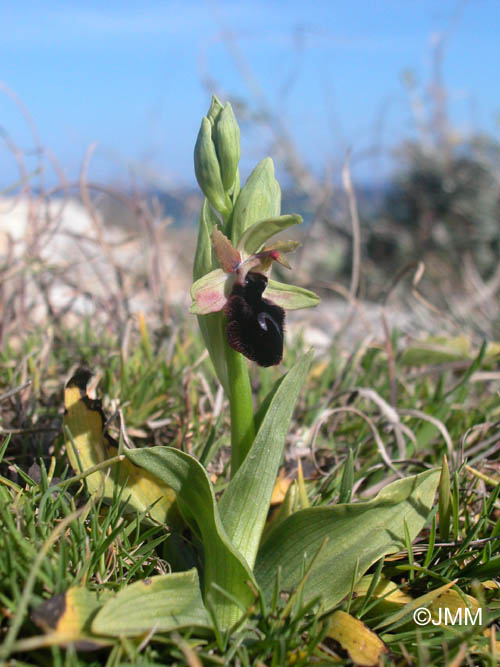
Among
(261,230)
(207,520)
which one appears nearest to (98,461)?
(207,520)

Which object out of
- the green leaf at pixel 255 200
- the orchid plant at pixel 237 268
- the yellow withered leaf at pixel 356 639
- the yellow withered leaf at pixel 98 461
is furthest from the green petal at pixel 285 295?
the yellow withered leaf at pixel 356 639

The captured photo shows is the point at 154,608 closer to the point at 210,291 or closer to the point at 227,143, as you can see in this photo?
the point at 210,291

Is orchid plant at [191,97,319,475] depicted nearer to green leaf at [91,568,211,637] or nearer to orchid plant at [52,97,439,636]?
orchid plant at [52,97,439,636]

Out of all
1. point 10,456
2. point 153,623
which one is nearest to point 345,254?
point 10,456

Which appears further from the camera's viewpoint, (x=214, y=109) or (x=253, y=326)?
(x=214, y=109)

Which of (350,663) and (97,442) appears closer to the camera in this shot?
(350,663)

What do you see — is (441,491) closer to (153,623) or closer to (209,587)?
(209,587)

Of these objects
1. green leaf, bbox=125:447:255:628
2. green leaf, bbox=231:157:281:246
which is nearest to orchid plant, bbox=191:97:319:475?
green leaf, bbox=231:157:281:246
